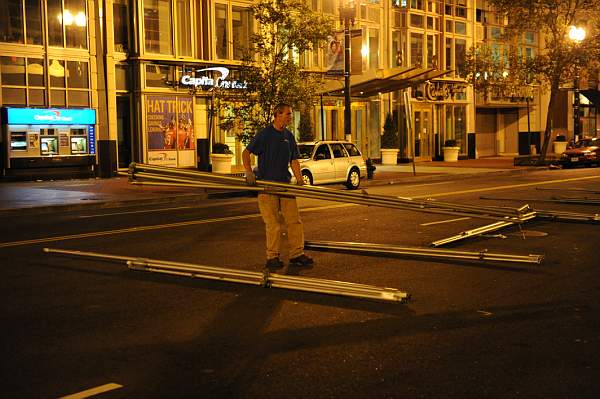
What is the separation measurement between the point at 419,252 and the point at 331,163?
13.9 m

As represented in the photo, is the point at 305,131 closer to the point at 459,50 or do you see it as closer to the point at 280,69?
the point at 280,69

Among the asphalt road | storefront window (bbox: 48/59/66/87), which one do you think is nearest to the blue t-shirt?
the asphalt road

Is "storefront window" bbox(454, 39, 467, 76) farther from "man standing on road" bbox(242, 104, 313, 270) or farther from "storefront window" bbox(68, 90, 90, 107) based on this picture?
"man standing on road" bbox(242, 104, 313, 270)

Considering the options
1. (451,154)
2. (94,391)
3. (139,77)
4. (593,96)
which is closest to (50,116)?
(139,77)

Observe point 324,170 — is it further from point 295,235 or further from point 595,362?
point 595,362

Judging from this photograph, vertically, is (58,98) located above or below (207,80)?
below

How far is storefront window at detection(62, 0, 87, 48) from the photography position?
28.8 m

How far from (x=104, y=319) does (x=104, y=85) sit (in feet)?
78.2

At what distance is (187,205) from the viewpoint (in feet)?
65.9

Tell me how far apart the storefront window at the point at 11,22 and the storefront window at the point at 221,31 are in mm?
8373

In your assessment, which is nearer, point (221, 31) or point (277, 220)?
point (277, 220)

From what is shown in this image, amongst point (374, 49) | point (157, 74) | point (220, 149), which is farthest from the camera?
point (374, 49)

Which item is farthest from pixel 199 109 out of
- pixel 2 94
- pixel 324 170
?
pixel 324 170

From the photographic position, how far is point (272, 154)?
30.9 feet
